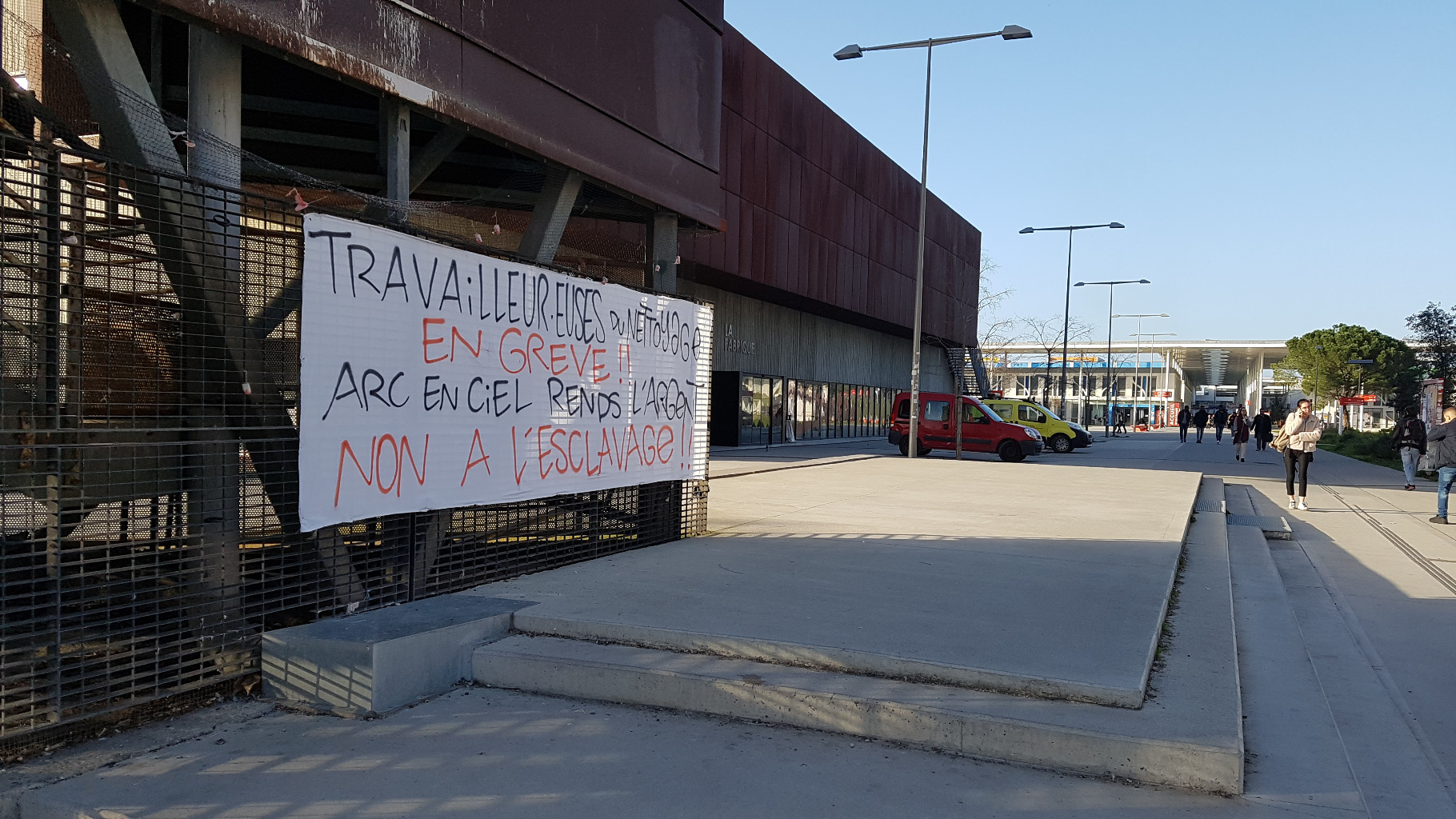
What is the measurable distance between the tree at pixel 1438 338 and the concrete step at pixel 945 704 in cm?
4020

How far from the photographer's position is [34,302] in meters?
4.68

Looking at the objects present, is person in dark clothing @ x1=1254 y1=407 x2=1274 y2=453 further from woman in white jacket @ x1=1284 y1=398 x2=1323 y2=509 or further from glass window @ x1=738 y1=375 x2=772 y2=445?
woman in white jacket @ x1=1284 y1=398 x2=1323 y2=509

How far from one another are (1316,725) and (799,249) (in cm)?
2787

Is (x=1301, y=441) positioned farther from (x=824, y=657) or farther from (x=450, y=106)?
(x=450, y=106)

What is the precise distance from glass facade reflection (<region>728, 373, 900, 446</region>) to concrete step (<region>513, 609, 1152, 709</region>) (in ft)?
84.5

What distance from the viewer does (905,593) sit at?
675 cm

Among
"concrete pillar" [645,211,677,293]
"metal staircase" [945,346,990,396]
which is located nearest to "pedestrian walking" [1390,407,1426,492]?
"concrete pillar" [645,211,677,293]

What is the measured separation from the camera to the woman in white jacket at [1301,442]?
53.4 feet

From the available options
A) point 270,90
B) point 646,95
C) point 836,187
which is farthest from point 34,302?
point 836,187

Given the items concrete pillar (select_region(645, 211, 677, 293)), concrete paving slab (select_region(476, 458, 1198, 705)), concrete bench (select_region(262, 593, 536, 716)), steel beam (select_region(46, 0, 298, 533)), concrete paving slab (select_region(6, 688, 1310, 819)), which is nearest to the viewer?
concrete paving slab (select_region(6, 688, 1310, 819))

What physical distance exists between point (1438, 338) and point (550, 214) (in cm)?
4229

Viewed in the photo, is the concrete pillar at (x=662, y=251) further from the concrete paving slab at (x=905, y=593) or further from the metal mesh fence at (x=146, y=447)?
the metal mesh fence at (x=146, y=447)

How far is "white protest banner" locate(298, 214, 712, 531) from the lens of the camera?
5.23 metres

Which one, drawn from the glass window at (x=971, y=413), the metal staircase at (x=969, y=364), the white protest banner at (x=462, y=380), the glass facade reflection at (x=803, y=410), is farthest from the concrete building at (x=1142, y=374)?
the white protest banner at (x=462, y=380)
